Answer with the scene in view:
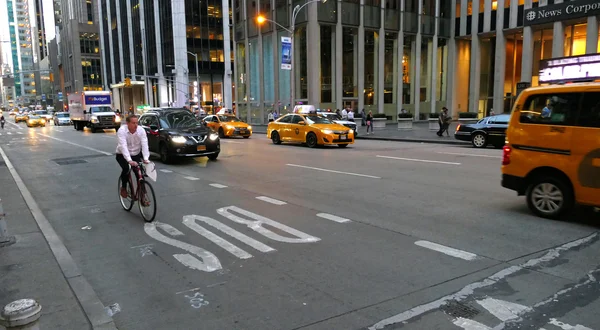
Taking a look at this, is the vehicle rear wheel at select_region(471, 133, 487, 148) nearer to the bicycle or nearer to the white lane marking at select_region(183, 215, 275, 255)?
the white lane marking at select_region(183, 215, 275, 255)

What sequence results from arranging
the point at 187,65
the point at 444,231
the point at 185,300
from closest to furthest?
the point at 185,300 < the point at 444,231 < the point at 187,65

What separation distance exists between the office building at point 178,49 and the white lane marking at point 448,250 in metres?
65.1

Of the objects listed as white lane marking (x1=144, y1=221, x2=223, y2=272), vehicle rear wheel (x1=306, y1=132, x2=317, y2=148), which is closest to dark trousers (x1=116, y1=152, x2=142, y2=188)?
white lane marking (x1=144, y1=221, x2=223, y2=272)

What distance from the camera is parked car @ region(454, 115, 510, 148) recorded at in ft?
61.7

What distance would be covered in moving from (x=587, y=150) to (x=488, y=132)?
1332 cm

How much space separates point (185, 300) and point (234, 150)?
15055 mm

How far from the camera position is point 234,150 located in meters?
19.2

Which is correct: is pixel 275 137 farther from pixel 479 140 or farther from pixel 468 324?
pixel 468 324

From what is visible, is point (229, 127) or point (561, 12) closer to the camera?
point (229, 127)

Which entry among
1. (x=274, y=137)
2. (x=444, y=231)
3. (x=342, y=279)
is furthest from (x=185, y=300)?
(x=274, y=137)

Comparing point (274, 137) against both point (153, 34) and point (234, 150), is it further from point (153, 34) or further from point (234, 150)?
point (153, 34)

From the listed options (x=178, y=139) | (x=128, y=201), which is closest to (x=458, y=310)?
(x=128, y=201)

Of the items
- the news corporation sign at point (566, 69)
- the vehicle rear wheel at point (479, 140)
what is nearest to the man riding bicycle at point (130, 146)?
the vehicle rear wheel at point (479, 140)

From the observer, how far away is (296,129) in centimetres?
2112
